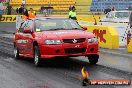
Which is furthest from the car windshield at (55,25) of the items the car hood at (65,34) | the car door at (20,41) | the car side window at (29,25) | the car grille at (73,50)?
the car grille at (73,50)

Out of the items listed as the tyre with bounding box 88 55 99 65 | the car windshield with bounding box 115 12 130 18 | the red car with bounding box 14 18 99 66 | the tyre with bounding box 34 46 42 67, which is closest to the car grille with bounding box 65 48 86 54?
the red car with bounding box 14 18 99 66

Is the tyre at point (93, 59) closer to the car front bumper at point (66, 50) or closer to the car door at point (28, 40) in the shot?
the car front bumper at point (66, 50)

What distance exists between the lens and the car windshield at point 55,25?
534 inches

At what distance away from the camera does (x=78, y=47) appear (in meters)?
12.4

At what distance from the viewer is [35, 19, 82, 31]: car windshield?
1356cm

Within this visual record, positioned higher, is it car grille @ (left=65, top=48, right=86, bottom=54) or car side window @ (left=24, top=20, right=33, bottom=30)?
car side window @ (left=24, top=20, right=33, bottom=30)

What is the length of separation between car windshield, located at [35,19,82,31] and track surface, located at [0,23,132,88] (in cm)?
112

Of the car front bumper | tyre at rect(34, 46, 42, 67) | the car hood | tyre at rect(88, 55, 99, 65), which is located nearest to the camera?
→ the car front bumper

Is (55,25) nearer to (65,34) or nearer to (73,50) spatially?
(65,34)

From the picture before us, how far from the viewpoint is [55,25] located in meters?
13.7

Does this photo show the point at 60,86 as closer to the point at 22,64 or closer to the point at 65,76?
the point at 65,76

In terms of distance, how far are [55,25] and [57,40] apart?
55.7 inches

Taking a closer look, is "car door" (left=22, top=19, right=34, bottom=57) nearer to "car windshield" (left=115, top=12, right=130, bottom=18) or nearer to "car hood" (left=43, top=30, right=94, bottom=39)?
"car hood" (left=43, top=30, right=94, bottom=39)

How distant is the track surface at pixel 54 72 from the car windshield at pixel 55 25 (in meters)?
1.12
